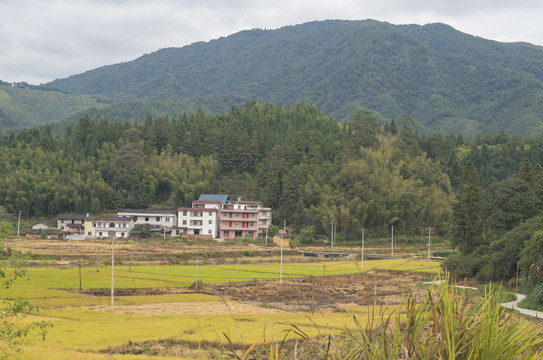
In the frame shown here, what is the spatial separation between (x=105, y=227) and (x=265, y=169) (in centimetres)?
2806

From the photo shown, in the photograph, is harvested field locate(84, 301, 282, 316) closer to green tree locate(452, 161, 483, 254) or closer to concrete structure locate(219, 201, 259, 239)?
green tree locate(452, 161, 483, 254)

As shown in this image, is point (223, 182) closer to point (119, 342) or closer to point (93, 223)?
point (93, 223)

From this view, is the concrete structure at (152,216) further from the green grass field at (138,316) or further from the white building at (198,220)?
the green grass field at (138,316)

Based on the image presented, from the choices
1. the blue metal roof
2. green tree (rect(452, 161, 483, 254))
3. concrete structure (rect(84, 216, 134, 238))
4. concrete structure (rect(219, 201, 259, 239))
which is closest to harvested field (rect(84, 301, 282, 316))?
green tree (rect(452, 161, 483, 254))

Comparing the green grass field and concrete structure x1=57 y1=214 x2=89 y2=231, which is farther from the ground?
concrete structure x1=57 y1=214 x2=89 y2=231

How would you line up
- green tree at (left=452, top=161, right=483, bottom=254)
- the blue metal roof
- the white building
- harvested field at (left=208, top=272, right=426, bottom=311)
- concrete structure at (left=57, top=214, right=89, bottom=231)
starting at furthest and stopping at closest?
the blue metal roof
the white building
concrete structure at (left=57, top=214, right=89, bottom=231)
green tree at (left=452, top=161, right=483, bottom=254)
harvested field at (left=208, top=272, right=426, bottom=311)

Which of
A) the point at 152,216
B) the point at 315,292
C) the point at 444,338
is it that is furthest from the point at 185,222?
the point at 444,338

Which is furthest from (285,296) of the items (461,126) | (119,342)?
(461,126)

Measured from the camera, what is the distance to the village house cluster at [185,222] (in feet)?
208

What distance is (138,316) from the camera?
72.3 feet

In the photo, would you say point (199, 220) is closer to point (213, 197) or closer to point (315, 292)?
point (213, 197)

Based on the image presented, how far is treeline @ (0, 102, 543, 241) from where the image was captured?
226ft

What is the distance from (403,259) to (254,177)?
117ft

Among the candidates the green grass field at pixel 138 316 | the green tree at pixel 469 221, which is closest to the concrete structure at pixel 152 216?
the green grass field at pixel 138 316
